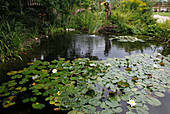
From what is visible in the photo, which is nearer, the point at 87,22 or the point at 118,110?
the point at 118,110

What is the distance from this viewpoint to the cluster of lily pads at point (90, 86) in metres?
1.47

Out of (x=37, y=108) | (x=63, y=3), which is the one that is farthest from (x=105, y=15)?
(x=37, y=108)

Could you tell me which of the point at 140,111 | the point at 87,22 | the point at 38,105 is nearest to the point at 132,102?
the point at 140,111

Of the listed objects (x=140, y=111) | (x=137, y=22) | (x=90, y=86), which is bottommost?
(x=140, y=111)

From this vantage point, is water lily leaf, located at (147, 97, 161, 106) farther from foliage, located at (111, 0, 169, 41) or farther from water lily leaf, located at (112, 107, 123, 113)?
foliage, located at (111, 0, 169, 41)

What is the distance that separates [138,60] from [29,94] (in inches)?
90.9

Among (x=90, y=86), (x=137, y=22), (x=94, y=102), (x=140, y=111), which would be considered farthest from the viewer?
(x=137, y=22)

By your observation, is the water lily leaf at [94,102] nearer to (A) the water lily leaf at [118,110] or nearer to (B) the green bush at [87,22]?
(A) the water lily leaf at [118,110]

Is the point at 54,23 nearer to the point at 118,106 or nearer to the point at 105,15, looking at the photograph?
the point at 105,15

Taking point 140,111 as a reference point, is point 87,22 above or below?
above

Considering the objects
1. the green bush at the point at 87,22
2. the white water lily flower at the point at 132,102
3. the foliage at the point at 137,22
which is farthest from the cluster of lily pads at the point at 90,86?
the green bush at the point at 87,22

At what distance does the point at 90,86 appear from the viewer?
1.81m

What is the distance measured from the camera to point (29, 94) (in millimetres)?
1651

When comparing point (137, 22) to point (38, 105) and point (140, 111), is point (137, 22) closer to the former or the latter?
point (140, 111)
